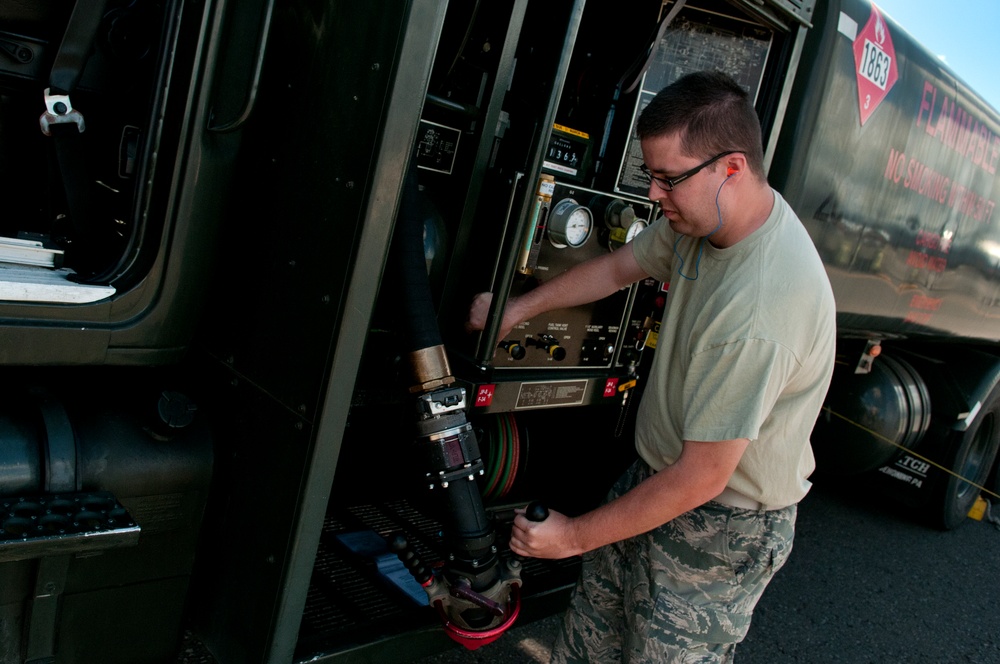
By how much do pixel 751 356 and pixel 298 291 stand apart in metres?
0.94

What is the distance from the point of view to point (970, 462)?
5.58 m

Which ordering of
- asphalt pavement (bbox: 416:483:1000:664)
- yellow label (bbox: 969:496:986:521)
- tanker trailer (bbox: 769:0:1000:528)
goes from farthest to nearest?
yellow label (bbox: 969:496:986:521)
asphalt pavement (bbox: 416:483:1000:664)
tanker trailer (bbox: 769:0:1000:528)

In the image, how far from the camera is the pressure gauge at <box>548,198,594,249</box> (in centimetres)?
223

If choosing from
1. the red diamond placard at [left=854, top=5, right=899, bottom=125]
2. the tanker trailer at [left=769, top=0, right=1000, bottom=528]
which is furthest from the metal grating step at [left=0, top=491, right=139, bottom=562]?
the red diamond placard at [left=854, top=5, right=899, bottom=125]

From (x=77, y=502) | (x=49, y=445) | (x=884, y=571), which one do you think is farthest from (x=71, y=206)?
(x=884, y=571)

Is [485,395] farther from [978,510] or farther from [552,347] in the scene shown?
[978,510]

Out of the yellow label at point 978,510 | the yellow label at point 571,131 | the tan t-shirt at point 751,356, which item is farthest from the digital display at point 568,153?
the yellow label at point 978,510

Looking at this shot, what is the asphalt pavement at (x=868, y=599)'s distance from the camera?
11.1 ft

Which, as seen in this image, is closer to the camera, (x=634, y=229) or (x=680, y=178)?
(x=680, y=178)

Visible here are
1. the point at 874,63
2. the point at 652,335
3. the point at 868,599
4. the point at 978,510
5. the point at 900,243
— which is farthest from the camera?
the point at 978,510

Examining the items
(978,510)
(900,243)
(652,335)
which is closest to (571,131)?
(652,335)

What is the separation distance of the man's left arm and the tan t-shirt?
0.05 metres

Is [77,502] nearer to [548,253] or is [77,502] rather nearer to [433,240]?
[433,240]

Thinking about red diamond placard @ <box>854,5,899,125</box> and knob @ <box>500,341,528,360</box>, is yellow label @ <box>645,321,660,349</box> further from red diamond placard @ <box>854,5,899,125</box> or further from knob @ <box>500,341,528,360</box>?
red diamond placard @ <box>854,5,899,125</box>
